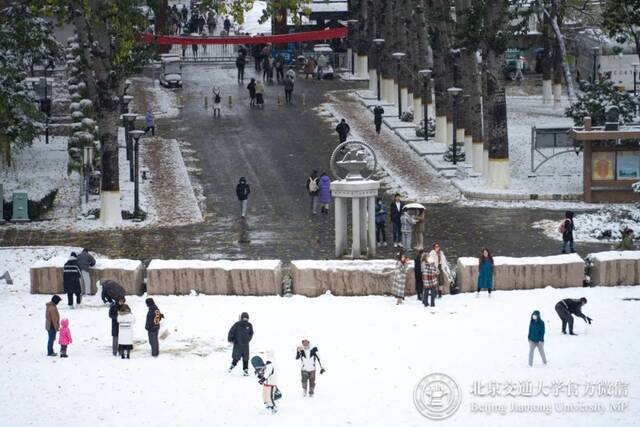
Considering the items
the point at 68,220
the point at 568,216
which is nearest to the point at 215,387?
the point at 568,216

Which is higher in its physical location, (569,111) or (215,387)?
(569,111)

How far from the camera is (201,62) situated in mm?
87812

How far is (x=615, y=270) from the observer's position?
3756cm

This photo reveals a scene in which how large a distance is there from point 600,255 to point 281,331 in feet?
28.3

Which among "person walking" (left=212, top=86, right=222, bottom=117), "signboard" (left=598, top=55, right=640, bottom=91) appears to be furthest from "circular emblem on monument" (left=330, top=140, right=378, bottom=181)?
"signboard" (left=598, top=55, right=640, bottom=91)

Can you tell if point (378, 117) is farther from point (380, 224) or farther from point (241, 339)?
point (241, 339)

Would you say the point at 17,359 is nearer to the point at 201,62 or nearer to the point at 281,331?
the point at 281,331

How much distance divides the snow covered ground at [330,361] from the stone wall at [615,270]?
46 cm

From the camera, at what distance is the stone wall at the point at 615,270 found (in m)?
37.5

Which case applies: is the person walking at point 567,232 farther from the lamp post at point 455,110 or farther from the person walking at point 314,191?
the lamp post at point 455,110

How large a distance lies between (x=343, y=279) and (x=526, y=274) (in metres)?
4.30

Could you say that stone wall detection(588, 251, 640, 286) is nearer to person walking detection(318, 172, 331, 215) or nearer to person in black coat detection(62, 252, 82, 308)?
person walking detection(318, 172, 331, 215)

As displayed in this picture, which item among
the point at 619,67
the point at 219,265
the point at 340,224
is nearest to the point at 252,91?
the point at 619,67

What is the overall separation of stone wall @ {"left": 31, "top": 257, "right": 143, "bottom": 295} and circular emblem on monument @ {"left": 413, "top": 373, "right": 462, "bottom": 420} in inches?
383
